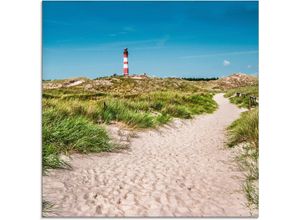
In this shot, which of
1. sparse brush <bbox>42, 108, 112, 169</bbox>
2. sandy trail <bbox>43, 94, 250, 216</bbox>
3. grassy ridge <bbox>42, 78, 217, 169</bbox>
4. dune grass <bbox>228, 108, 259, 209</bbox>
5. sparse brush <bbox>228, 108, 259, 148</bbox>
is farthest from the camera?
sparse brush <bbox>228, 108, 259, 148</bbox>

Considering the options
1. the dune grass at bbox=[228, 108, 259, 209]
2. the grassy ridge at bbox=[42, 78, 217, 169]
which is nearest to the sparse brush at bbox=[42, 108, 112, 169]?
the grassy ridge at bbox=[42, 78, 217, 169]

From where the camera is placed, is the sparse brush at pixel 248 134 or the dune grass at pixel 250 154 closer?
the dune grass at pixel 250 154

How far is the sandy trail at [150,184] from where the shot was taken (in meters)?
4.12

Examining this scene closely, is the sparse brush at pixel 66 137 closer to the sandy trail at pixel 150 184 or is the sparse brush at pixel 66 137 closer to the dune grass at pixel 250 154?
the sandy trail at pixel 150 184

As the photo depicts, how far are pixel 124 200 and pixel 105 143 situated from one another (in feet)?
7.44

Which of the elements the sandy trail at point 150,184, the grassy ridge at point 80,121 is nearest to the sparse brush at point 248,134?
the sandy trail at point 150,184

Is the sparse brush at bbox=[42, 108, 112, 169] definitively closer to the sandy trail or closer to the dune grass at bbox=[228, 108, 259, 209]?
the sandy trail

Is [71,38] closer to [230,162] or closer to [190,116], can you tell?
[230,162]

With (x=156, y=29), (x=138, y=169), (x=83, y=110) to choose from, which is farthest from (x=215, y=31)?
(x=83, y=110)

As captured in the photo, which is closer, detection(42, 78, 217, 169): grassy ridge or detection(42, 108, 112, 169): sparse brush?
detection(42, 108, 112, 169): sparse brush

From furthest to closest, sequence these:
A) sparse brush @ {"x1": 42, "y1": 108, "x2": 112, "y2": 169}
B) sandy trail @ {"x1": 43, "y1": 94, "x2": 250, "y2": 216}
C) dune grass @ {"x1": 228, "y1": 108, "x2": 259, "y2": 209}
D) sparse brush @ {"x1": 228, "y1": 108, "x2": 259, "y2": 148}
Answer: sparse brush @ {"x1": 228, "y1": 108, "x2": 259, "y2": 148} → sparse brush @ {"x1": 42, "y1": 108, "x2": 112, "y2": 169} → dune grass @ {"x1": 228, "y1": 108, "x2": 259, "y2": 209} → sandy trail @ {"x1": 43, "y1": 94, "x2": 250, "y2": 216}

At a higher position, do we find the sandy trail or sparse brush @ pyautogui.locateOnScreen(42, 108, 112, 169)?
sparse brush @ pyautogui.locateOnScreen(42, 108, 112, 169)

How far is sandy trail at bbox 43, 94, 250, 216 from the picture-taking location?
4.12 meters

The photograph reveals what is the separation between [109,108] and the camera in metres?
8.87
